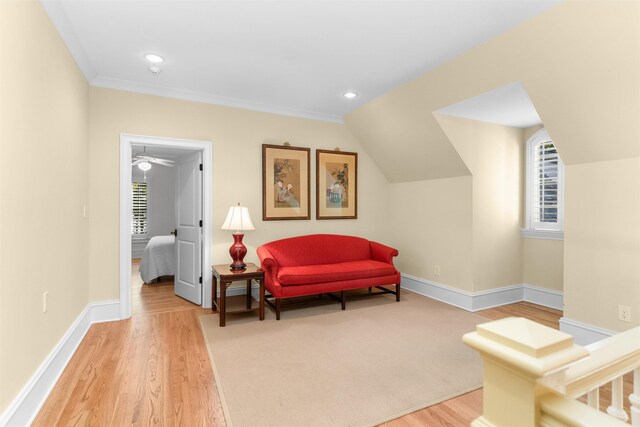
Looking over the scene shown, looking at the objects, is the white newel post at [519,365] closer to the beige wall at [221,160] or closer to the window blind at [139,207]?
the beige wall at [221,160]

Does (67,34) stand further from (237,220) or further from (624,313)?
(624,313)

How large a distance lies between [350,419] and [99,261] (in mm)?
3093

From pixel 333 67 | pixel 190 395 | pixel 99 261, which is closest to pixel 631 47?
pixel 333 67

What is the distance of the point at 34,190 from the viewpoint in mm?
1999

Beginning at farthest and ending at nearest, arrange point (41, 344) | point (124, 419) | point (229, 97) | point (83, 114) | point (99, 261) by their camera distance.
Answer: point (229, 97) < point (99, 261) < point (83, 114) < point (41, 344) < point (124, 419)

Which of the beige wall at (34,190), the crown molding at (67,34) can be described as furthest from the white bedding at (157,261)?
the crown molding at (67,34)

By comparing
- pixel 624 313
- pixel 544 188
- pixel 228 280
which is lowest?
pixel 624 313

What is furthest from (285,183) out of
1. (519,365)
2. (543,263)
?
(519,365)

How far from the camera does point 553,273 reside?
4168mm

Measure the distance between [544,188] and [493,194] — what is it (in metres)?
0.73

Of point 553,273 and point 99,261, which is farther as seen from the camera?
point 553,273

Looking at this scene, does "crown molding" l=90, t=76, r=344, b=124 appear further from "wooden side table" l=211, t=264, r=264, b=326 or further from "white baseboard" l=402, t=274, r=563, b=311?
"white baseboard" l=402, t=274, r=563, b=311

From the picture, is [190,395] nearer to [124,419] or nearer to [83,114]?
[124,419]

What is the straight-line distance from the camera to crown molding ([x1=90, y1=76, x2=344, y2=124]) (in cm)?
354
